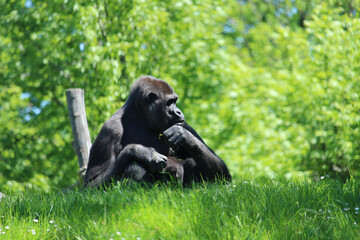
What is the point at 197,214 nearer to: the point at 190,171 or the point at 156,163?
the point at 156,163

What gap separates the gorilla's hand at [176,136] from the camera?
505 cm

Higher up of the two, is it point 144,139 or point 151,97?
point 151,97

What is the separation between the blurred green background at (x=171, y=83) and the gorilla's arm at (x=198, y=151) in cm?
596

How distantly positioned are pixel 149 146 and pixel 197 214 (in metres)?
1.56

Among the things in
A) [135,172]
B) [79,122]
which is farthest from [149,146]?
[79,122]

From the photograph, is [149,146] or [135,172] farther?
[149,146]

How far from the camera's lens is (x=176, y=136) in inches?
199

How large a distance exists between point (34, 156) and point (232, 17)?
59.5 feet

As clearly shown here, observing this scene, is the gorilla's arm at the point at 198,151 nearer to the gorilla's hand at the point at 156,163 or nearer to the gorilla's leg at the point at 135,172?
the gorilla's hand at the point at 156,163

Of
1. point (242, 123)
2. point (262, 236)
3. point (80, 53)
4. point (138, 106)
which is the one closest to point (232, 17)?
point (242, 123)

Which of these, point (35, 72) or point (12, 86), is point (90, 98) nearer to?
point (35, 72)

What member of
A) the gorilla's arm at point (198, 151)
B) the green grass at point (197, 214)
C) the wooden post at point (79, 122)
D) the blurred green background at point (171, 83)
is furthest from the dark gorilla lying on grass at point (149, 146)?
the blurred green background at point (171, 83)

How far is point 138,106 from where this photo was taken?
565 cm

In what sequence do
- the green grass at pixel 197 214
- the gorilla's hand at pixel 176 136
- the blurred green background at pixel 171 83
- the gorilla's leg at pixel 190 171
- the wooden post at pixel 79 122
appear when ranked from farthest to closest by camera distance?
the blurred green background at pixel 171 83, the wooden post at pixel 79 122, the gorilla's leg at pixel 190 171, the gorilla's hand at pixel 176 136, the green grass at pixel 197 214
